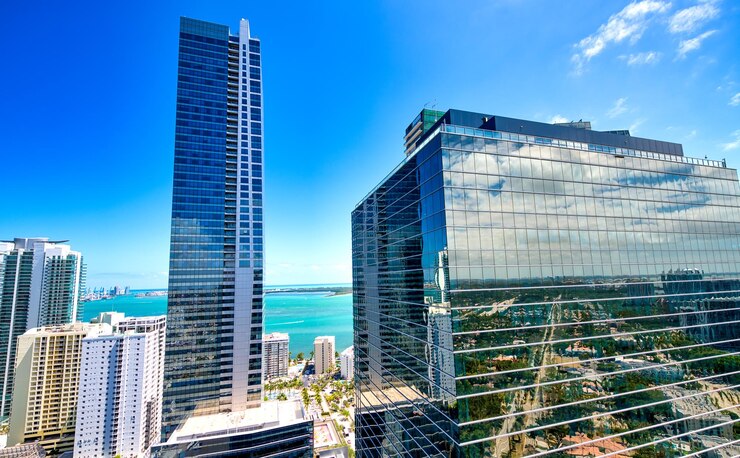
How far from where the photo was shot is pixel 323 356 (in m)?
156

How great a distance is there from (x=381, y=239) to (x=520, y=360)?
1908 cm

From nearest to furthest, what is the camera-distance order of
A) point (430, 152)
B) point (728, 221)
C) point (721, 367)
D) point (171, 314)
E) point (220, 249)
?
1. point (430, 152)
2. point (721, 367)
3. point (728, 221)
4. point (171, 314)
5. point (220, 249)

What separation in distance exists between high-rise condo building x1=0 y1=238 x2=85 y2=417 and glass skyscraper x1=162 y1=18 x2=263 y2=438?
89.7 meters

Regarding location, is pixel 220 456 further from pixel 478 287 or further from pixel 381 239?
pixel 478 287

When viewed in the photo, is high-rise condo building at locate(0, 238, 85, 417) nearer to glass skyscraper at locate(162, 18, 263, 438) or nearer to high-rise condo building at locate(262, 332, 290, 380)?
high-rise condo building at locate(262, 332, 290, 380)

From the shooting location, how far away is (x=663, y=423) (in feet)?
91.4

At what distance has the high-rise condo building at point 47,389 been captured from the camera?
8462 centimetres

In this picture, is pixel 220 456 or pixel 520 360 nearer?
pixel 520 360

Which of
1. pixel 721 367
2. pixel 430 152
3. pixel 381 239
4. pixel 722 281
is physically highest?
pixel 430 152

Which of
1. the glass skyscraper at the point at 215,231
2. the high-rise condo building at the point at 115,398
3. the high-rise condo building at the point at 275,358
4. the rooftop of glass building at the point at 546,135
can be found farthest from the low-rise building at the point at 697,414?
the high-rise condo building at the point at 275,358

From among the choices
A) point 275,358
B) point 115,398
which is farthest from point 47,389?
point 275,358

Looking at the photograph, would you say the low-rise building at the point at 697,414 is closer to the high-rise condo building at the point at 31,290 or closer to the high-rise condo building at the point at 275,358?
the high-rise condo building at the point at 275,358

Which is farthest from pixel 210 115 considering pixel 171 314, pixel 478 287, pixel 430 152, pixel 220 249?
pixel 478 287

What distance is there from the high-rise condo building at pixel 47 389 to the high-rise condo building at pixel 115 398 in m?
6.66
